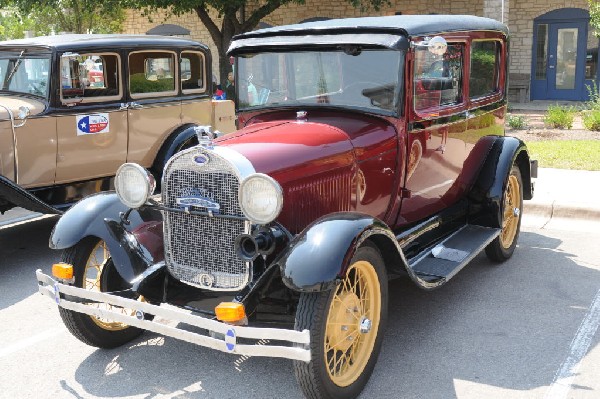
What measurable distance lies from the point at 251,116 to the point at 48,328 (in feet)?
6.60

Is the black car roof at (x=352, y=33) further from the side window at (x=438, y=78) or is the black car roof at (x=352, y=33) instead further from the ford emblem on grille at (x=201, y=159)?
the ford emblem on grille at (x=201, y=159)

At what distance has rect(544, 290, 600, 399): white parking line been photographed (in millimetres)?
3535

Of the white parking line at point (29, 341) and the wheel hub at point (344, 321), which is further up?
the wheel hub at point (344, 321)

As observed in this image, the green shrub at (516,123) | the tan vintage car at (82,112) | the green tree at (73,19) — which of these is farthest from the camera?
the green tree at (73,19)

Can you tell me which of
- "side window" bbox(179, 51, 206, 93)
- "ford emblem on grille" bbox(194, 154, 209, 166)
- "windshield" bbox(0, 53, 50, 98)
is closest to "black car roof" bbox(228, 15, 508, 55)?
"ford emblem on grille" bbox(194, 154, 209, 166)

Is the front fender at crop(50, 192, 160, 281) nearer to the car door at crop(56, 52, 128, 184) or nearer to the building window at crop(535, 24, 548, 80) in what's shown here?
the car door at crop(56, 52, 128, 184)

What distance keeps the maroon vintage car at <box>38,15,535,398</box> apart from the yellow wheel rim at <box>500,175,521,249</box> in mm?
479

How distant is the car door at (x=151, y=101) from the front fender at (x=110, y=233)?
3155mm

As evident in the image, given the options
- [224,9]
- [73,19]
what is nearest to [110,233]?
[224,9]

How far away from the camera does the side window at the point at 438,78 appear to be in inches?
175

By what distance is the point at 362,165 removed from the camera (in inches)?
162

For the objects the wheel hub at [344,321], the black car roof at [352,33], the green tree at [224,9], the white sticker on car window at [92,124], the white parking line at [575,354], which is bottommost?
the white parking line at [575,354]

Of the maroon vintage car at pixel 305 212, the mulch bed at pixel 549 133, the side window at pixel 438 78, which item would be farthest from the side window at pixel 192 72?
the mulch bed at pixel 549 133

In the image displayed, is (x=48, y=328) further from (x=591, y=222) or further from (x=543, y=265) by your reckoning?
(x=591, y=222)
